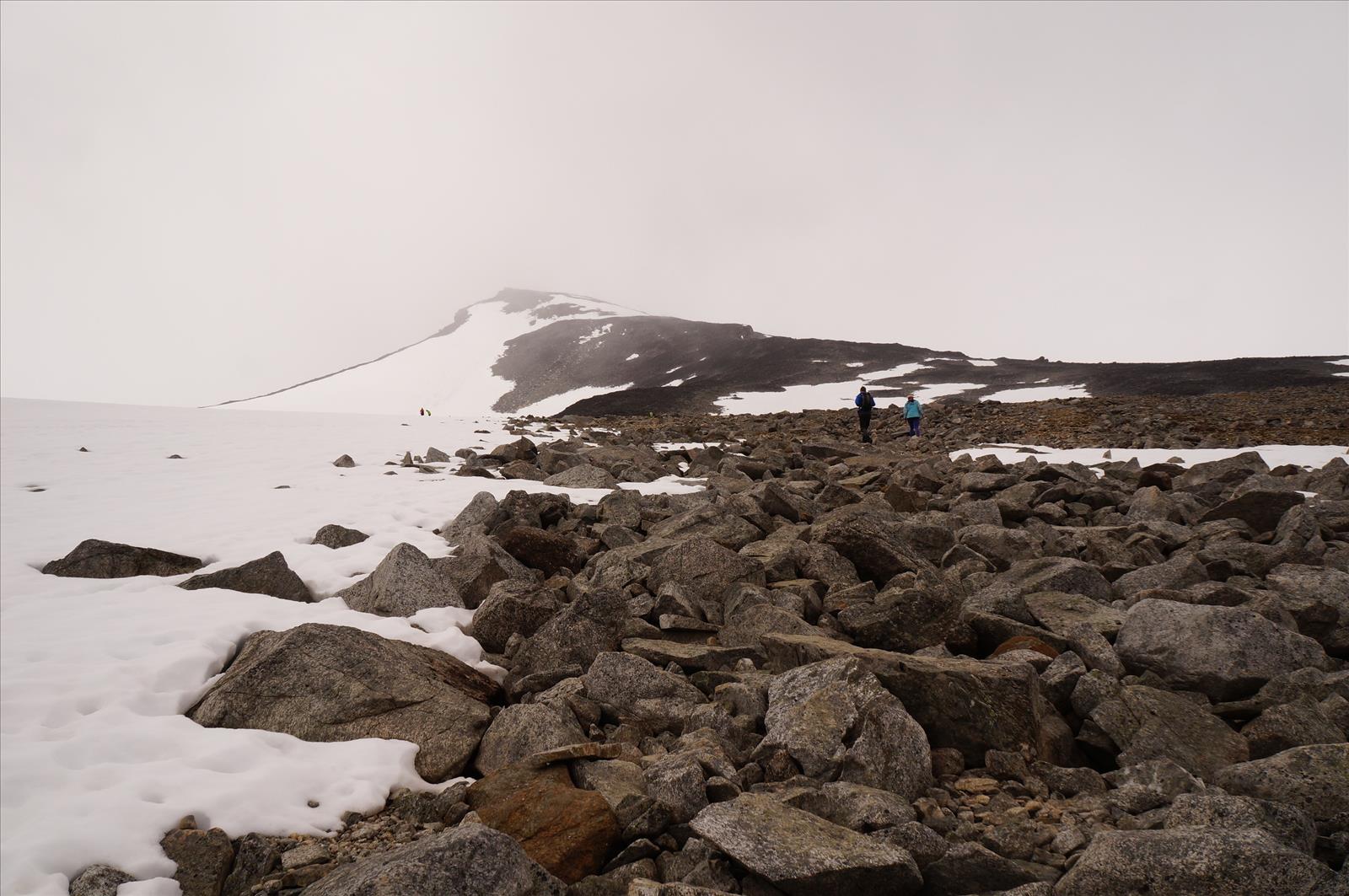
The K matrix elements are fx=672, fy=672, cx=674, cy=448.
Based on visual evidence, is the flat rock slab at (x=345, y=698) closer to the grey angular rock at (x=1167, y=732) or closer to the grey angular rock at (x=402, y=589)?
the grey angular rock at (x=402, y=589)

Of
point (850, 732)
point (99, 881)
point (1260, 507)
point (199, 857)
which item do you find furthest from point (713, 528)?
point (1260, 507)

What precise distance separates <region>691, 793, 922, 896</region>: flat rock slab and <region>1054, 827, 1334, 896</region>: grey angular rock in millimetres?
753

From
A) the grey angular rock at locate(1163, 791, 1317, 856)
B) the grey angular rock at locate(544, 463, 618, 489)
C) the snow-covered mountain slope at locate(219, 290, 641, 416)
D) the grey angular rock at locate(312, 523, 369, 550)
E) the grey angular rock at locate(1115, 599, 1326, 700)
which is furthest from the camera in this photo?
the snow-covered mountain slope at locate(219, 290, 641, 416)

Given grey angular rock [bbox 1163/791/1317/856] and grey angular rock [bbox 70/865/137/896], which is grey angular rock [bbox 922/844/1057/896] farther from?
grey angular rock [bbox 70/865/137/896]

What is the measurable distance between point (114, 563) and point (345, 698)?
4.56 metres

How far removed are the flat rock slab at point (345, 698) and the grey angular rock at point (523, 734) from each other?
152 mm

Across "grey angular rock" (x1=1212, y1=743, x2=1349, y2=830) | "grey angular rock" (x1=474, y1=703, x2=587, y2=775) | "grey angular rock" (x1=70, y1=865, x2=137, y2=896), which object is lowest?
"grey angular rock" (x1=474, y1=703, x2=587, y2=775)

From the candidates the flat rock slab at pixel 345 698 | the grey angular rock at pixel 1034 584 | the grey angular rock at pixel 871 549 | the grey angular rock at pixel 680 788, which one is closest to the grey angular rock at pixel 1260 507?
the grey angular rock at pixel 1034 584

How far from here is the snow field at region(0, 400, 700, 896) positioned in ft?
12.6

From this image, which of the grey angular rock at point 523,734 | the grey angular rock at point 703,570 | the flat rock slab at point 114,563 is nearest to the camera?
the grey angular rock at point 523,734

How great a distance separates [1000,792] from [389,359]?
11341 cm

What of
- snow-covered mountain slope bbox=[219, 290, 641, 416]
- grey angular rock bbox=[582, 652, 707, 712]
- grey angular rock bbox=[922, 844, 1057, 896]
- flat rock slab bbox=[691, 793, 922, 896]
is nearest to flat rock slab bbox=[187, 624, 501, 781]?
grey angular rock bbox=[582, 652, 707, 712]

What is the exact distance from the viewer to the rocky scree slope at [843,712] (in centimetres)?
337

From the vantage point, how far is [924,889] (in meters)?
3.42
